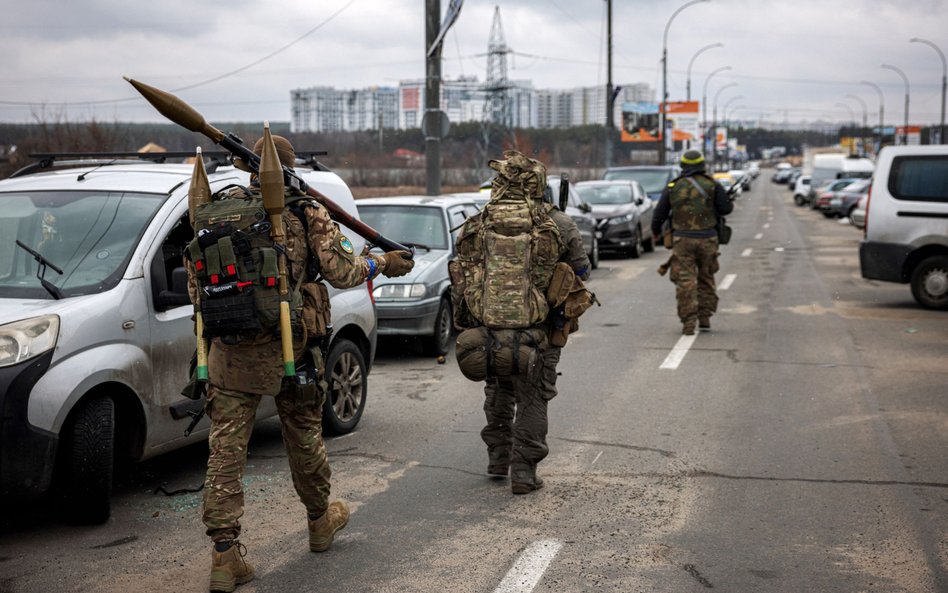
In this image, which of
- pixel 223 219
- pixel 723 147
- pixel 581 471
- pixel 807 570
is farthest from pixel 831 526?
pixel 723 147

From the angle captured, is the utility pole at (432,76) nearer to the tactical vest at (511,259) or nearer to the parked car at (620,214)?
the parked car at (620,214)

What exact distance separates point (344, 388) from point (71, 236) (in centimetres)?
220

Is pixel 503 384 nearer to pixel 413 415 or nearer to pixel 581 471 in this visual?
pixel 581 471

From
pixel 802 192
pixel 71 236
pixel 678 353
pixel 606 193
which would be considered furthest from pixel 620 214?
pixel 802 192

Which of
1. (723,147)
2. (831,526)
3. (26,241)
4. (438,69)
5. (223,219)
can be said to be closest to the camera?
(223,219)

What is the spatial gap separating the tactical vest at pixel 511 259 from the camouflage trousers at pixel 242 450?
1359 millimetres

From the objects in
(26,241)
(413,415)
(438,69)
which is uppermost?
(438,69)

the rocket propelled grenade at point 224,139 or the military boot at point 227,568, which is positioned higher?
the rocket propelled grenade at point 224,139

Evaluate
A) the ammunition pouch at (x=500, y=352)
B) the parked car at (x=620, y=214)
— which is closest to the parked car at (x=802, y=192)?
the parked car at (x=620, y=214)

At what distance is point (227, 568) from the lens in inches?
169

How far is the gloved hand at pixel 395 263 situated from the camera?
15.9 ft

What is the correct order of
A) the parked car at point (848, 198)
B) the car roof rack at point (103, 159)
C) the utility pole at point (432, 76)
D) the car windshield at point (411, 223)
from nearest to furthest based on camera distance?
the car roof rack at point (103, 159)
the car windshield at point (411, 223)
the utility pole at point (432, 76)
the parked car at point (848, 198)

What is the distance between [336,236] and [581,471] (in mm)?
2453

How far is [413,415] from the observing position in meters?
7.86
